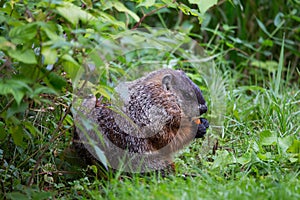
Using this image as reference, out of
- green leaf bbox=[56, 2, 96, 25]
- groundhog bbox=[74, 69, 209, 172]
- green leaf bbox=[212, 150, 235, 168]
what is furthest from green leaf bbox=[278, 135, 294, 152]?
green leaf bbox=[56, 2, 96, 25]

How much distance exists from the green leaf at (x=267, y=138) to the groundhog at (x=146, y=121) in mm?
391

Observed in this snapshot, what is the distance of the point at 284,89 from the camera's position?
15.2ft

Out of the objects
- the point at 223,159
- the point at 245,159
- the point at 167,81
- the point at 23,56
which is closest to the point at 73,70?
the point at 23,56

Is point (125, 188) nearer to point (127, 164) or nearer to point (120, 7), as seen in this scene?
point (127, 164)

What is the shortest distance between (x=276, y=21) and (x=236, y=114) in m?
1.90

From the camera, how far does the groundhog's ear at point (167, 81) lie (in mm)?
3467

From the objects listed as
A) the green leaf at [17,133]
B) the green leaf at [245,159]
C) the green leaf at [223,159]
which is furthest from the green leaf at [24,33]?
the green leaf at [245,159]

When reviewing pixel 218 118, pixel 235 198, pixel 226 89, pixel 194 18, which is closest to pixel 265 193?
pixel 235 198

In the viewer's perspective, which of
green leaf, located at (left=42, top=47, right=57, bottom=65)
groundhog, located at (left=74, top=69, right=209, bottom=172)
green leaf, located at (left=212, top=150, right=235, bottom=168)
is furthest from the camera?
green leaf, located at (left=212, top=150, right=235, bottom=168)

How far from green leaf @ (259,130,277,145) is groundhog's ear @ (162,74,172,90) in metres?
0.70

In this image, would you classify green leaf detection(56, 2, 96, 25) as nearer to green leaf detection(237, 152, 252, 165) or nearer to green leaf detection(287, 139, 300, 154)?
green leaf detection(237, 152, 252, 165)

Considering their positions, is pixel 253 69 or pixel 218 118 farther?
pixel 253 69

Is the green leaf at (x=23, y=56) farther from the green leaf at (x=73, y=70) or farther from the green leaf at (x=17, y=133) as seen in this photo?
the green leaf at (x=17, y=133)

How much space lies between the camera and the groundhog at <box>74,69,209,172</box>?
314 cm
